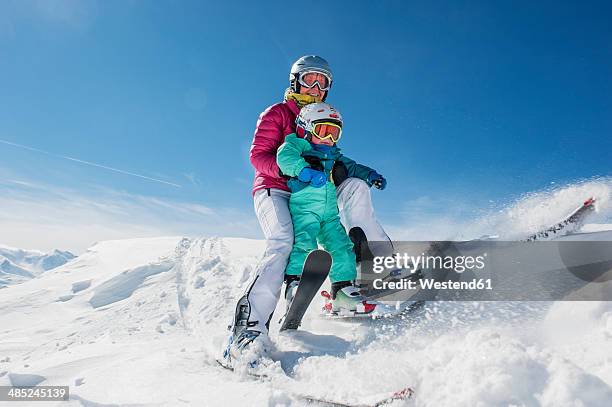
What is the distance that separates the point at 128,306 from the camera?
515 centimetres

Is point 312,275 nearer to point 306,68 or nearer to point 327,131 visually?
point 327,131

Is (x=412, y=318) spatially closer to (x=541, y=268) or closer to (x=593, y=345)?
(x=541, y=268)

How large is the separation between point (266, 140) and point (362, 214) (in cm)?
112

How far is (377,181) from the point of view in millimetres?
3598

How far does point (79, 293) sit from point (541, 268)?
7.19m

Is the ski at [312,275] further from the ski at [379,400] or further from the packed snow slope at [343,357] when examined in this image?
the ski at [379,400]

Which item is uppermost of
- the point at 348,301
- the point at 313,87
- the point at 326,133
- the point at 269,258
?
the point at 313,87

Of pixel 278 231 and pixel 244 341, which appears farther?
pixel 278 231

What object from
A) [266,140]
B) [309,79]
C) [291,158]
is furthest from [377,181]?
[309,79]

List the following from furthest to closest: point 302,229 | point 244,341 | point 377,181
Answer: point 377,181, point 302,229, point 244,341

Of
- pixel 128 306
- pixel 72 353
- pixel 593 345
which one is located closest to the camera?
pixel 593 345

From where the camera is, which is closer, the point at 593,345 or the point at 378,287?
the point at 593,345

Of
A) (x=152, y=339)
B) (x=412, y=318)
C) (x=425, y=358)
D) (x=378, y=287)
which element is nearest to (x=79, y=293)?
(x=152, y=339)

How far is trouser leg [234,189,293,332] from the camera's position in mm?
2693
